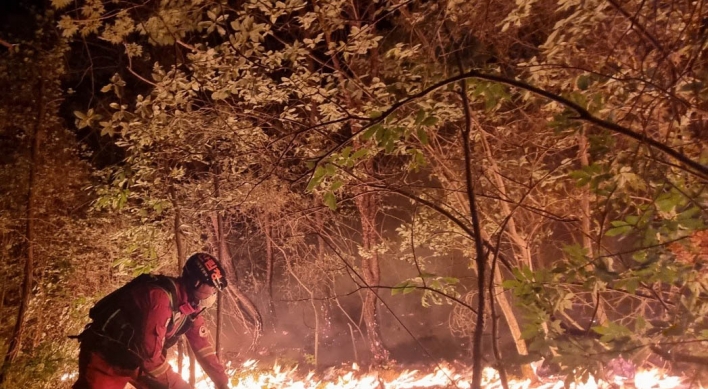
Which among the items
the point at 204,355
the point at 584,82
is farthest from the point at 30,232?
the point at 584,82

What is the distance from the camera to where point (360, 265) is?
8.06 m

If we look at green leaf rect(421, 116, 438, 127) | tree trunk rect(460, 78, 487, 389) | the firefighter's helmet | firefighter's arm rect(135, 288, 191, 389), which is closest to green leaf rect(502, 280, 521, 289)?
tree trunk rect(460, 78, 487, 389)

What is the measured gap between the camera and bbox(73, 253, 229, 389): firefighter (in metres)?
4.30

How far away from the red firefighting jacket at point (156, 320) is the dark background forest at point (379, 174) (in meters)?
1.15

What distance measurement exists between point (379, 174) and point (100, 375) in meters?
3.85

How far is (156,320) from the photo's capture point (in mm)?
4434

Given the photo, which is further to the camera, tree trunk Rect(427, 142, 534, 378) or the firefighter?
tree trunk Rect(427, 142, 534, 378)

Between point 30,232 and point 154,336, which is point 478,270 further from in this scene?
point 30,232

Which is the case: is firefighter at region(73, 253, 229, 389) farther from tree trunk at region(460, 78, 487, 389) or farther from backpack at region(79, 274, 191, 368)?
tree trunk at region(460, 78, 487, 389)

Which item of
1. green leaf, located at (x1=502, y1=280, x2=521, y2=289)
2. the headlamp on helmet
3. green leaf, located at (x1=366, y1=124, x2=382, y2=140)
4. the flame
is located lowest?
the flame

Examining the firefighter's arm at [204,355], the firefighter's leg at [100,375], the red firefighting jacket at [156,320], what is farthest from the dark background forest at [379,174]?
the firefighter's leg at [100,375]

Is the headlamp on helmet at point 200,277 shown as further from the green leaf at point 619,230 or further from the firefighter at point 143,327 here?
the green leaf at point 619,230

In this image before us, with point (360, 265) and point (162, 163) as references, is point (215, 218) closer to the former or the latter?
point (162, 163)

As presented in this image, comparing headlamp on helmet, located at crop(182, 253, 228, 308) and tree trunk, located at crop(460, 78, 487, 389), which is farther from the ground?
tree trunk, located at crop(460, 78, 487, 389)
